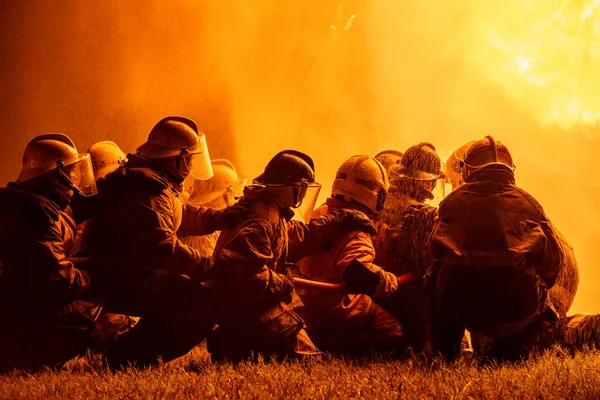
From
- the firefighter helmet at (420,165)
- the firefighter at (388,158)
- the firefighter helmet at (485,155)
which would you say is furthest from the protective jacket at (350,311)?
the firefighter at (388,158)

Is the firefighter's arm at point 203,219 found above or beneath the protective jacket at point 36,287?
above

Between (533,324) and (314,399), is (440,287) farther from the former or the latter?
(314,399)

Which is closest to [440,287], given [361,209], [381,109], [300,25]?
[361,209]

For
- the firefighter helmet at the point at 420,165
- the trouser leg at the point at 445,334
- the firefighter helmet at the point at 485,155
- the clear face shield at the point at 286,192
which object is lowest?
the trouser leg at the point at 445,334

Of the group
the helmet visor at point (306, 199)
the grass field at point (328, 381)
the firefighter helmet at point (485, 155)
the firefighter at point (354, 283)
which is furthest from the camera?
the firefighter helmet at point (485, 155)

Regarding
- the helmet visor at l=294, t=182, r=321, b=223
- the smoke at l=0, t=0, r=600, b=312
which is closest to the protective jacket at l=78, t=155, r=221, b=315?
the helmet visor at l=294, t=182, r=321, b=223

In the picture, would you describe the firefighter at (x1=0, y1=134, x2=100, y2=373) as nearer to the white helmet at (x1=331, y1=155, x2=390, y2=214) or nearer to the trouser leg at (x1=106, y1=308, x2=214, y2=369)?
the trouser leg at (x1=106, y1=308, x2=214, y2=369)

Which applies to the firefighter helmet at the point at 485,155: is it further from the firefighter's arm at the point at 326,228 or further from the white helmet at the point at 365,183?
the firefighter's arm at the point at 326,228

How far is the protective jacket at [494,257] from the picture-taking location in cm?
685

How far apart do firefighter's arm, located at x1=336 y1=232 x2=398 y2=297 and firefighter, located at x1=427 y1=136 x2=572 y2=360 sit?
0.41 meters

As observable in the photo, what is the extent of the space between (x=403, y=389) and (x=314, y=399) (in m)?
0.72

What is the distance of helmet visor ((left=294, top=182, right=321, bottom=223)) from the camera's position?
7.57m

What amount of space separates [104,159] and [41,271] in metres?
2.54

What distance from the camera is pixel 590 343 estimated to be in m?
7.97
